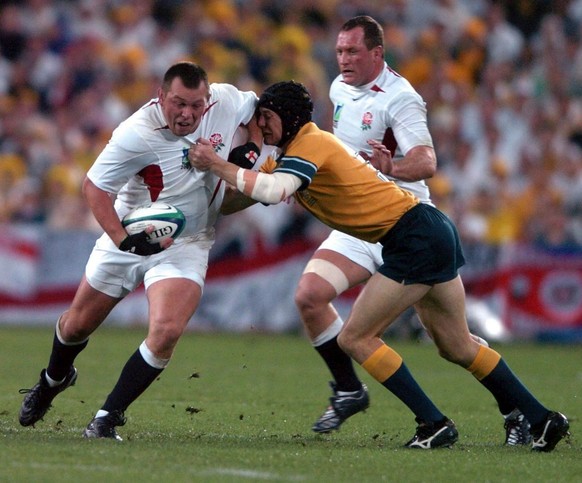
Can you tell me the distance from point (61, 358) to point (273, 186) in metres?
1.74

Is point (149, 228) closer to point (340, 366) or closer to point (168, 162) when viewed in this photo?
point (168, 162)

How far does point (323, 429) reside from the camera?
7281 millimetres

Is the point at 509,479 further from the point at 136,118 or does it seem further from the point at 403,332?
the point at 403,332

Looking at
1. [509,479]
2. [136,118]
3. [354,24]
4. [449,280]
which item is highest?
[354,24]

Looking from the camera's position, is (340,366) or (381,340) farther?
(340,366)

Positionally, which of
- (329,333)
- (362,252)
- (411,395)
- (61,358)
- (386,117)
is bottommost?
(61,358)

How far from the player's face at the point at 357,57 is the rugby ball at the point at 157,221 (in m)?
1.73

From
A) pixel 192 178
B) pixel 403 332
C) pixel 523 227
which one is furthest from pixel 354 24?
pixel 523 227

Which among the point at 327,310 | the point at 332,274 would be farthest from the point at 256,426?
the point at 332,274

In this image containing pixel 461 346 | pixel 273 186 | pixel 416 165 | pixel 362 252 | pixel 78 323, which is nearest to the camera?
pixel 273 186

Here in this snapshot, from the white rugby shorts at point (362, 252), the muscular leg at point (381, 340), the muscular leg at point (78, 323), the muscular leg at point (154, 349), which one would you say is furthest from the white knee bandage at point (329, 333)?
the muscular leg at point (78, 323)

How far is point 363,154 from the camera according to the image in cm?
787

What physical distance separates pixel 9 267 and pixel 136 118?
26.3ft

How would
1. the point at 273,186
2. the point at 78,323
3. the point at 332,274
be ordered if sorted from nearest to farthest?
1. the point at 273,186
2. the point at 78,323
3. the point at 332,274
